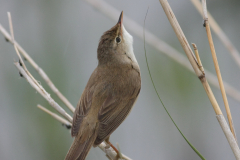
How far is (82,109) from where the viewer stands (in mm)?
2664

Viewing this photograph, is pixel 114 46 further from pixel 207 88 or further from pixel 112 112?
pixel 207 88

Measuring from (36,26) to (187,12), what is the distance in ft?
6.01

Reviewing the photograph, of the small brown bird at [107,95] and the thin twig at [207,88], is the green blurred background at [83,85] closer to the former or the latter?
the small brown bird at [107,95]

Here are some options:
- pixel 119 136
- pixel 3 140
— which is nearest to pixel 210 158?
pixel 119 136

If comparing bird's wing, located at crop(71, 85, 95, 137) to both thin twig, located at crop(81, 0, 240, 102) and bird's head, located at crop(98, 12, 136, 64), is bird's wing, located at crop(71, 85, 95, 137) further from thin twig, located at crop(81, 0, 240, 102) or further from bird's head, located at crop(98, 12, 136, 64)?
thin twig, located at crop(81, 0, 240, 102)

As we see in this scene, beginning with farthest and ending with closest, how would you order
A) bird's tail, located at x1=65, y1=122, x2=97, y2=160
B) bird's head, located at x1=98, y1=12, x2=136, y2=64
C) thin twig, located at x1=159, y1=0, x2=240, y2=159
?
1. bird's head, located at x1=98, y1=12, x2=136, y2=64
2. bird's tail, located at x1=65, y1=122, x2=97, y2=160
3. thin twig, located at x1=159, y1=0, x2=240, y2=159

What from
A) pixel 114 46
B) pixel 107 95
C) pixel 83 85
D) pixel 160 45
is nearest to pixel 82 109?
pixel 107 95

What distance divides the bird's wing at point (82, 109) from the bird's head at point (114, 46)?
371 millimetres

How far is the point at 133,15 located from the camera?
4371mm

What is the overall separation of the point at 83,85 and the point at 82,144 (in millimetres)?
1403

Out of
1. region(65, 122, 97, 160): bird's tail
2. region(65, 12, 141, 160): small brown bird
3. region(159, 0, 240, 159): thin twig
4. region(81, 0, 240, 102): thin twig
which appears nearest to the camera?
region(159, 0, 240, 159): thin twig

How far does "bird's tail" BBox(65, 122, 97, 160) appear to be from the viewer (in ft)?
7.66

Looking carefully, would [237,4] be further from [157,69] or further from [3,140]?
[3,140]

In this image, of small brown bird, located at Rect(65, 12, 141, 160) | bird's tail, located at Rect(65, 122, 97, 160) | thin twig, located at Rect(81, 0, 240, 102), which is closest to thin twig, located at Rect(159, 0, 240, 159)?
thin twig, located at Rect(81, 0, 240, 102)
